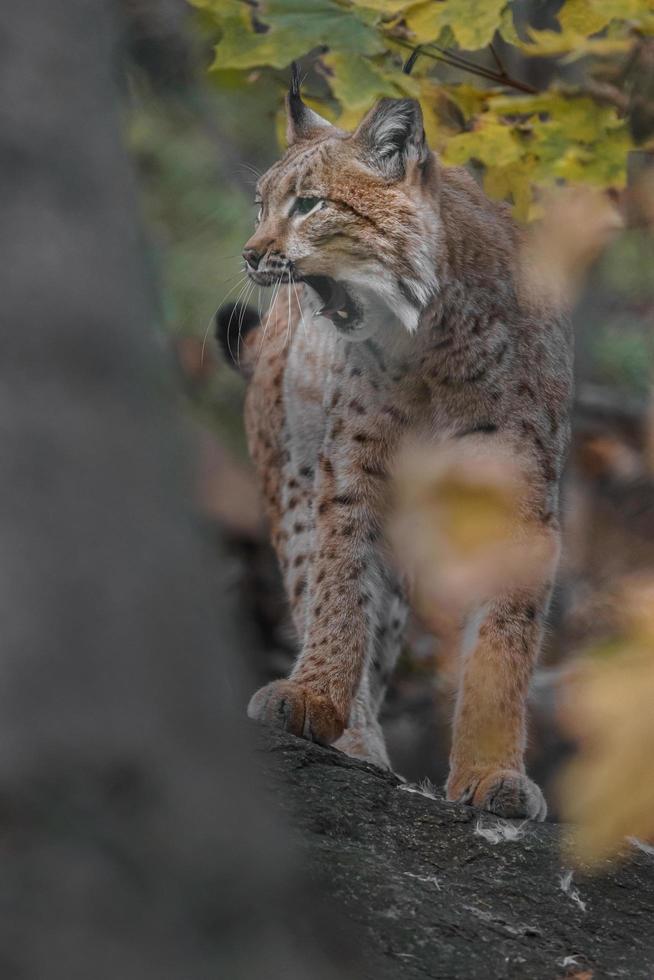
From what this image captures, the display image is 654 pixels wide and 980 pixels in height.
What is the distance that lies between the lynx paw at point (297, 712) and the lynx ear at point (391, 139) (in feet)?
5.15

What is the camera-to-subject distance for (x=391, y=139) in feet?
14.7

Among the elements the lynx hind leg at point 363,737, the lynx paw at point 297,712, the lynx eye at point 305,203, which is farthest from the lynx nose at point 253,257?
the lynx hind leg at point 363,737

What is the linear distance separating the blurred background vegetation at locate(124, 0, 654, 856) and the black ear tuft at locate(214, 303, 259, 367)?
22cm

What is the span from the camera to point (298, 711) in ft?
14.1

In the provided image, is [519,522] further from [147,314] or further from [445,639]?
[445,639]

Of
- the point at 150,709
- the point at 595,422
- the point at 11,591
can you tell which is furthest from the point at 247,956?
the point at 595,422

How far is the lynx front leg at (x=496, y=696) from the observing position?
14.2ft

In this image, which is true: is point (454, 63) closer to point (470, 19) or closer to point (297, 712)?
point (470, 19)

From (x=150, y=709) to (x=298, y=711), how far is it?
278 centimetres

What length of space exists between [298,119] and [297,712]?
179 cm

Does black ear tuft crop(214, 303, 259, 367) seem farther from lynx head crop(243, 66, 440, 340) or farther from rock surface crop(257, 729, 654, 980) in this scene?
rock surface crop(257, 729, 654, 980)

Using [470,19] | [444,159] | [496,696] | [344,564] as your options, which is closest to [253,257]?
[444,159]

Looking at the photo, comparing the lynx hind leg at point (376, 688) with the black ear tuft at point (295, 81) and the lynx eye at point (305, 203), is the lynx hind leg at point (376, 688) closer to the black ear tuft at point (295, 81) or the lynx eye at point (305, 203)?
the lynx eye at point (305, 203)

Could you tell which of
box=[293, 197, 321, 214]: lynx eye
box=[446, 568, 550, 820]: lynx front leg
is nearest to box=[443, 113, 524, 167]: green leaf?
box=[293, 197, 321, 214]: lynx eye
